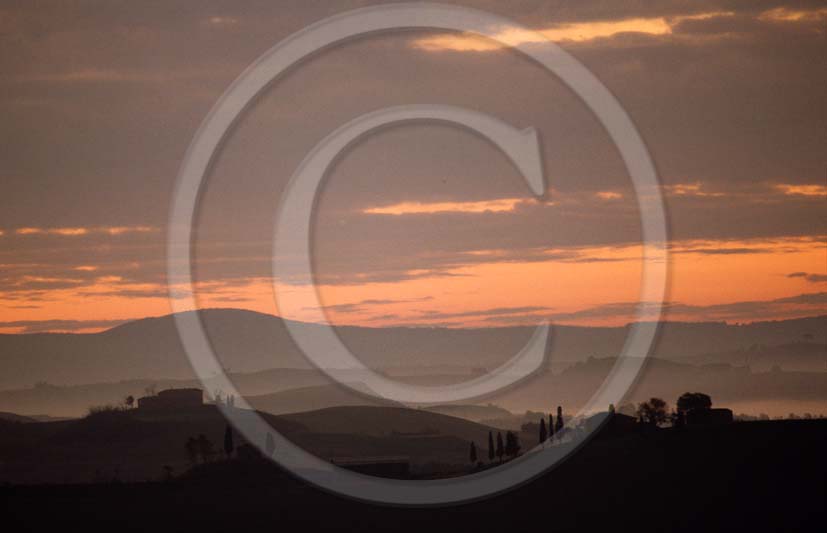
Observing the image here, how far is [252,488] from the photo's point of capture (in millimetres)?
146500

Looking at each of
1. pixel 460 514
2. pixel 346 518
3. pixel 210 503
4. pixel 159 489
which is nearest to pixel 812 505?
pixel 460 514

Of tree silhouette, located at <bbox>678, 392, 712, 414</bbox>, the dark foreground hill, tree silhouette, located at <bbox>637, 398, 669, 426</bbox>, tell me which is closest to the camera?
the dark foreground hill

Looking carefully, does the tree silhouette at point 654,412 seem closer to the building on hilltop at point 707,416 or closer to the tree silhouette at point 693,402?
the tree silhouette at point 693,402

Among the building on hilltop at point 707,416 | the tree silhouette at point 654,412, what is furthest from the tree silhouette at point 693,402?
the tree silhouette at point 654,412

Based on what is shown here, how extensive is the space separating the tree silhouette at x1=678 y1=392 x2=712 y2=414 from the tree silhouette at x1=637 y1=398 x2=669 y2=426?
6.39m

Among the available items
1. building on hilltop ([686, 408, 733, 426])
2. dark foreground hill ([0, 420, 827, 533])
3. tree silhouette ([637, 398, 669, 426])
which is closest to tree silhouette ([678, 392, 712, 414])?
building on hilltop ([686, 408, 733, 426])

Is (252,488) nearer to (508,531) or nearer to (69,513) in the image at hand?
(69,513)

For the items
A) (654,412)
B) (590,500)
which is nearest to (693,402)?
(654,412)

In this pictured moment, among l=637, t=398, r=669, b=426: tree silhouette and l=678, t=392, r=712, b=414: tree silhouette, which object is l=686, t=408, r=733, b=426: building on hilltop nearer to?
l=678, t=392, r=712, b=414: tree silhouette

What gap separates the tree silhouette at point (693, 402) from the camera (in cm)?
16112

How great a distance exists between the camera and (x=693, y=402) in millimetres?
162375

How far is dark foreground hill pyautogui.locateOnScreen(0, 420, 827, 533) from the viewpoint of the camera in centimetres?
11256

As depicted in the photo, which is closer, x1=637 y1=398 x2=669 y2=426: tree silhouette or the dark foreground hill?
the dark foreground hill

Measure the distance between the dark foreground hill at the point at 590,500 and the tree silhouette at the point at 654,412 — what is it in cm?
2608
